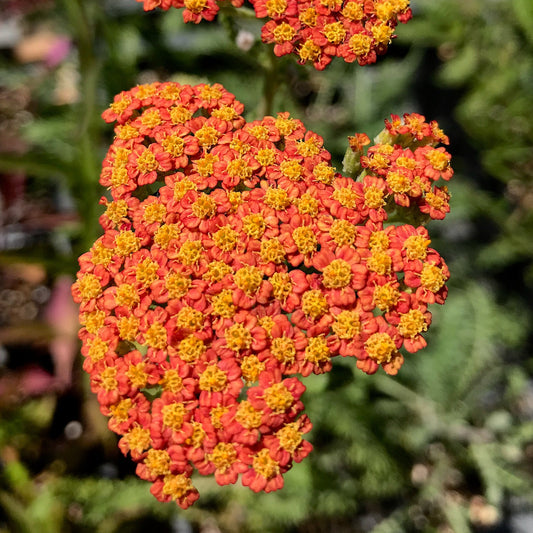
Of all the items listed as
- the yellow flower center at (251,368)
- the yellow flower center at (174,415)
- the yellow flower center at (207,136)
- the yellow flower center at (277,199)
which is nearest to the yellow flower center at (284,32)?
the yellow flower center at (207,136)

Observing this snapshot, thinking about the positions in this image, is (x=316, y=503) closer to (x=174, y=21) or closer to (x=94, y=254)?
(x=94, y=254)

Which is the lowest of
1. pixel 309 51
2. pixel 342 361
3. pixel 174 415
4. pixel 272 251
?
pixel 342 361

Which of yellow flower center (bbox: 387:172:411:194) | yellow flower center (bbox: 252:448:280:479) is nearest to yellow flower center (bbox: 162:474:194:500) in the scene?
yellow flower center (bbox: 252:448:280:479)

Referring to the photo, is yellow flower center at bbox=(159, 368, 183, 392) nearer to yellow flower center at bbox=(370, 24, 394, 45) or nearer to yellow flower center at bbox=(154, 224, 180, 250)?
yellow flower center at bbox=(154, 224, 180, 250)

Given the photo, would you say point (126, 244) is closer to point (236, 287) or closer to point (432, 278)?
point (236, 287)

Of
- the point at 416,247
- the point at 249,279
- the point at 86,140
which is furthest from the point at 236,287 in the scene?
the point at 86,140

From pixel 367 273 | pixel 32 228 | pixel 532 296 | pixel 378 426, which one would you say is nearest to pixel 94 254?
pixel 367 273
